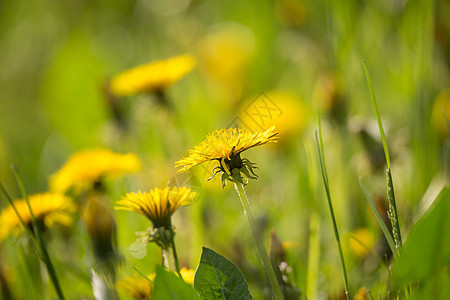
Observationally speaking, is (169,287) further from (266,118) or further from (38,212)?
(266,118)

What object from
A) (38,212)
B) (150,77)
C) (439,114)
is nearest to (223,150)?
(38,212)

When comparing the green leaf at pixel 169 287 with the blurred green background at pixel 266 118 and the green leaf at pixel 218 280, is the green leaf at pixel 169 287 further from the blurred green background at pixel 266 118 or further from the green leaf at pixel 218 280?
the blurred green background at pixel 266 118

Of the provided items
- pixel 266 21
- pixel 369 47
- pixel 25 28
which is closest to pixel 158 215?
pixel 369 47

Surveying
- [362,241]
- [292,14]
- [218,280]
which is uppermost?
[292,14]

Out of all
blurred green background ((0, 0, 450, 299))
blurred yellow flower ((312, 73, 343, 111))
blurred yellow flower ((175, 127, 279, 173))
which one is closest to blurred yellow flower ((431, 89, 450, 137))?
blurred green background ((0, 0, 450, 299))

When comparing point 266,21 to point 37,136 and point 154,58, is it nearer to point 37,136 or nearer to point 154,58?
point 154,58

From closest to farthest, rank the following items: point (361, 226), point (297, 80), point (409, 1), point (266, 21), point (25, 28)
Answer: point (361, 226) → point (409, 1) → point (297, 80) → point (266, 21) → point (25, 28)
